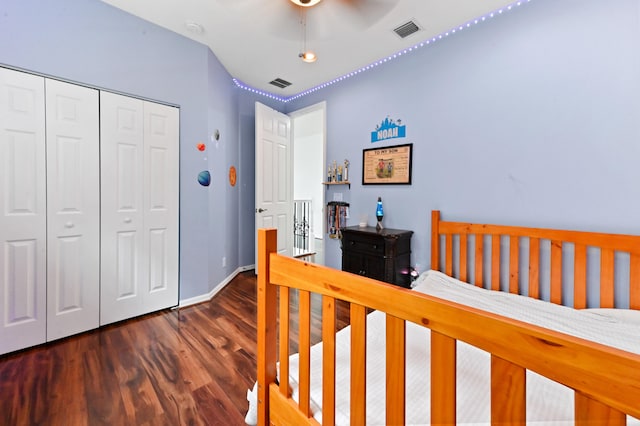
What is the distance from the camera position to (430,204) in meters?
2.62

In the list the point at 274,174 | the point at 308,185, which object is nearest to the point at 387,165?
the point at 274,174

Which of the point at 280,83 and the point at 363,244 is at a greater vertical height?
the point at 280,83

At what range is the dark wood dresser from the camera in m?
2.54

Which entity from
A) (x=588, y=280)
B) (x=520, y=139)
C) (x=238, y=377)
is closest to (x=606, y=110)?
(x=520, y=139)

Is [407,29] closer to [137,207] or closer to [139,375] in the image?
[137,207]

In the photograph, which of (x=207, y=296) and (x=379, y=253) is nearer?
(x=379, y=253)

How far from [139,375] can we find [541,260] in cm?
288

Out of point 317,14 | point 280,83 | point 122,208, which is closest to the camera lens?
point 317,14

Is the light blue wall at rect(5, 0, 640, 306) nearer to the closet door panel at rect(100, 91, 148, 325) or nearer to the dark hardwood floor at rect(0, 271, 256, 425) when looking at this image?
the closet door panel at rect(100, 91, 148, 325)

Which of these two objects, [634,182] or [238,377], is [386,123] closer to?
[634,182]

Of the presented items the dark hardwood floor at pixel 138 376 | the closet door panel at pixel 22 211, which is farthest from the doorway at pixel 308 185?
the closet door panel at pixel 22 211

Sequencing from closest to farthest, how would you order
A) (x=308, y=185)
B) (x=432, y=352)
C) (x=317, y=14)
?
1. (x=432, y=352)
2. (x=317, y=14)
3. (x=308, y=185)

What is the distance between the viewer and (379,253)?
2.60 metres

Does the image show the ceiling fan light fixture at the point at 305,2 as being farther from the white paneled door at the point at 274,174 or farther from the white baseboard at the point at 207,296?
the white baseboard at the point at 207,296
